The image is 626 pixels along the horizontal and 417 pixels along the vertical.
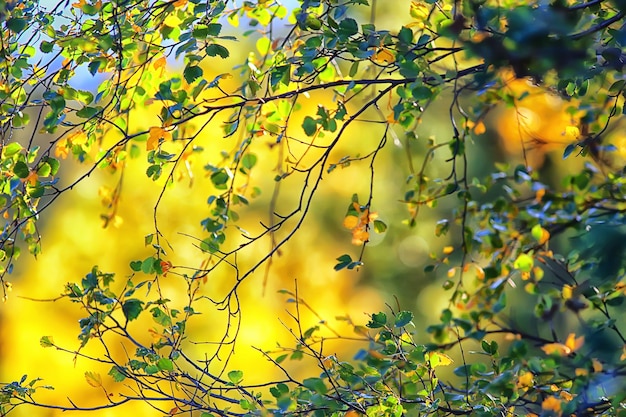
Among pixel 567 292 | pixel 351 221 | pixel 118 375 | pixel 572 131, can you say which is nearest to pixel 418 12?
pixel 351 221

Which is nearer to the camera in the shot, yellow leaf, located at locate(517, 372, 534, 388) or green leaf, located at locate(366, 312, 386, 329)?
yellow leaf, located at locate(517, 372, 534, 388)

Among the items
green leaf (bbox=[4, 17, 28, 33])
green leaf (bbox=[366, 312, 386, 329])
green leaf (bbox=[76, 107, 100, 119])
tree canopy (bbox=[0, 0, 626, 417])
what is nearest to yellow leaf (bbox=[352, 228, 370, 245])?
tree canopy (bbox=[0, 0, 626, 417])

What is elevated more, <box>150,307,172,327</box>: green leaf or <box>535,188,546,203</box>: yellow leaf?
<box>535,188,546,203</box>: yellow leaf

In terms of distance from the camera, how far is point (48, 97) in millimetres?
1905

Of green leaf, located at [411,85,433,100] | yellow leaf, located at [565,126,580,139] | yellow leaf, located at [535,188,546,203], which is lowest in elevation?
green leaf, located at [411,85,433,100]

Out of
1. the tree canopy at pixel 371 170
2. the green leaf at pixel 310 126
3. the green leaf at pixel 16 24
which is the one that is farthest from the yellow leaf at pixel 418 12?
the green leaf at pixel 16 24

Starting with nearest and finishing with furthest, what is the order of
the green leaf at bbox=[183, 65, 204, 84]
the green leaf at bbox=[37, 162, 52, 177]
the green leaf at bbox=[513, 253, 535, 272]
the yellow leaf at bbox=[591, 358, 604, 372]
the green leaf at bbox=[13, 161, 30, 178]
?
the yellow leaf at bbox=[591, 358, 604, 372], the green leaf at bbox=[513, 253, 535, 272], the green leaf at bbox=[183, 65, 204, 84], the green leaf at bbox=[13, 161, 30, 178], the green leaf at bbox=[37, 162, 52, 177]

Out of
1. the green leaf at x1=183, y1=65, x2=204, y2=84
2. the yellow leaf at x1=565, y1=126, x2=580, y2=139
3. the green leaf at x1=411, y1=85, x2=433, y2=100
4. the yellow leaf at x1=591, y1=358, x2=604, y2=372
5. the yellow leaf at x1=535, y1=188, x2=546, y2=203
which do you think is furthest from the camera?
the yellow leaf at x1=565, y1=126, x2=580, y2=139

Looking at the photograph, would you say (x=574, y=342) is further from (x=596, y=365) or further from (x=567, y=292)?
(x=567, y=292)

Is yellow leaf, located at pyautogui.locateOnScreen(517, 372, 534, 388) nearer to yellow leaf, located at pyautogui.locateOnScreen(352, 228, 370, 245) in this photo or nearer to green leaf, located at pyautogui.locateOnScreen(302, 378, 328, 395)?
green leaf, located at pyautogui.locateOnScreen(302, 378, 328, 395)

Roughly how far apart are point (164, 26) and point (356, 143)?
5852 mm

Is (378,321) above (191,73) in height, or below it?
below

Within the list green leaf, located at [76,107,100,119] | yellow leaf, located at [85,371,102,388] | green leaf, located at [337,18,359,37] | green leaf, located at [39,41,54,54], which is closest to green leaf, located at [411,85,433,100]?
green leaf, located at [337,18,359,37]

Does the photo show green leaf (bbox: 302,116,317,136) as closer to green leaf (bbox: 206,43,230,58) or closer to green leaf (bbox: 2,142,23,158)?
green leaf (bbox: 206,43,230,58)
